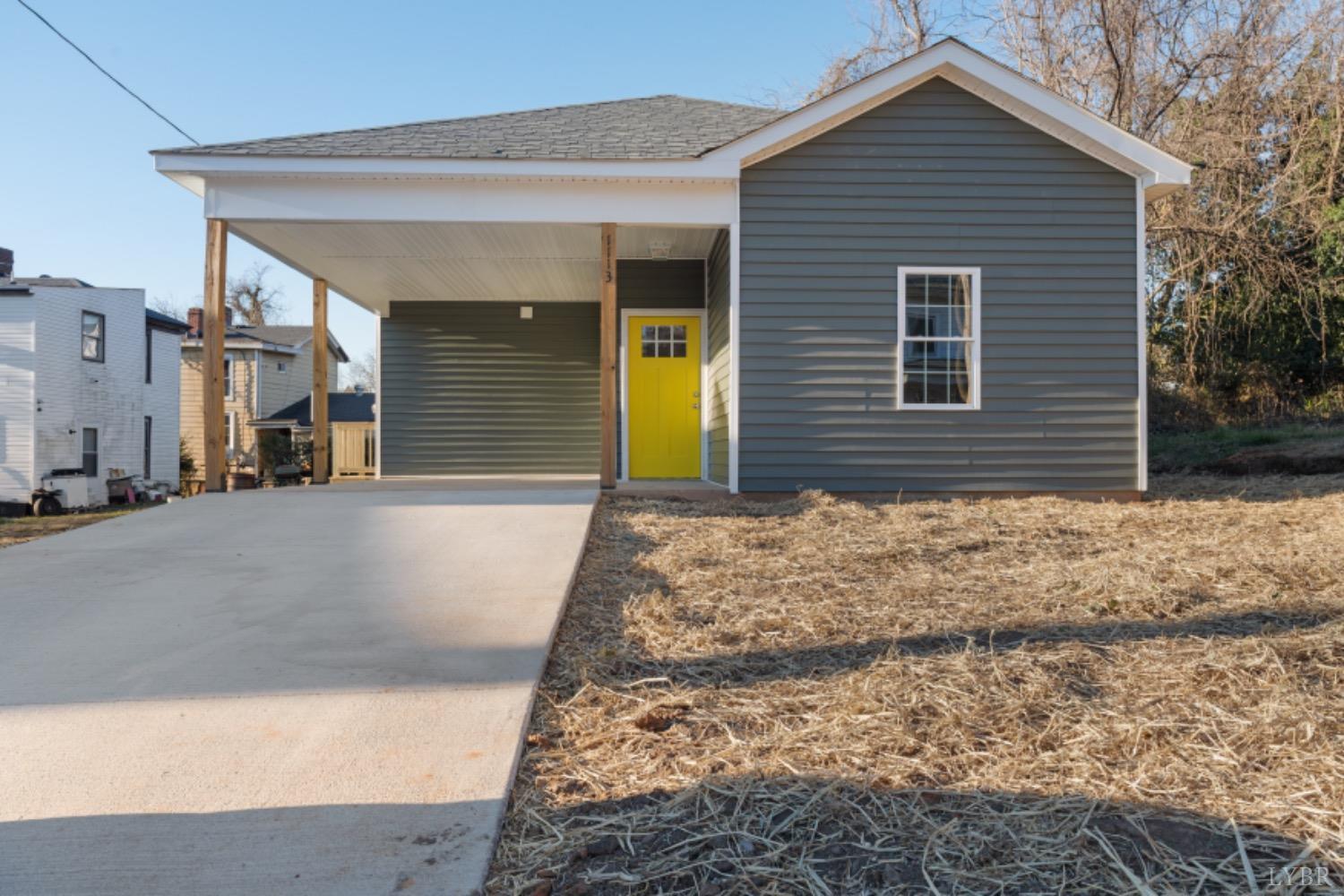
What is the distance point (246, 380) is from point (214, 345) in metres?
23.5

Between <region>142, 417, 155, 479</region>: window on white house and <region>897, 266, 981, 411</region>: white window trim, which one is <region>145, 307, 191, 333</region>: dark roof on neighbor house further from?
<region>897, 266, 981, 411</region>: white window trim

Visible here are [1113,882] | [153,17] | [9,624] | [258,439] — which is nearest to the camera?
[1113,882]

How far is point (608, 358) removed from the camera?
802 centimetres

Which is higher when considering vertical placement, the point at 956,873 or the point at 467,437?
the point at 467,437

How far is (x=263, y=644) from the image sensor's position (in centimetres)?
388

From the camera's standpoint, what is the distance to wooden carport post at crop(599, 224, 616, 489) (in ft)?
26.1

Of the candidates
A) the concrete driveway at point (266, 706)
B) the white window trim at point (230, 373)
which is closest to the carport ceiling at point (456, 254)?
the concrete driveway at point (266, 706)

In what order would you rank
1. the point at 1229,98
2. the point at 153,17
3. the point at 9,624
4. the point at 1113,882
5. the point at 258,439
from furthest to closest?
the point at 258,439
the point at 1229,98
the point at 153,17
the point at 9,624
the point at 1113,882

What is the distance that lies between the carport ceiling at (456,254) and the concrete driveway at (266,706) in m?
3.84

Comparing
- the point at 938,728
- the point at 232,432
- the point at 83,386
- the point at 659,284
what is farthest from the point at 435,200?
the point at 232,432

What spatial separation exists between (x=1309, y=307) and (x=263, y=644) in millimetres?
16919

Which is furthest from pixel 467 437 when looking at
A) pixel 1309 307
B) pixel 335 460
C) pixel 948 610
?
pixel 1309 307

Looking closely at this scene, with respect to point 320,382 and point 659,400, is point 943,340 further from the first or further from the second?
point 320,382

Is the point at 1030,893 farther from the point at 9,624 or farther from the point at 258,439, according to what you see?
the point at 258,439
